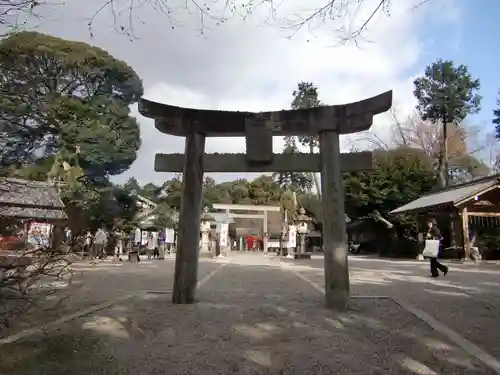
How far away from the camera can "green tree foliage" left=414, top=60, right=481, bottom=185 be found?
31.3 m

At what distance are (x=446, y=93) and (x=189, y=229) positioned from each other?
1125 inches

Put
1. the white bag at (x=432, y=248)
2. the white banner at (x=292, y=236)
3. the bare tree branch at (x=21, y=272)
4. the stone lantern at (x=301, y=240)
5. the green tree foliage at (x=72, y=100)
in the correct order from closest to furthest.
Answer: the bare tree branch at (x=21, y=272)
the green tree foliage at (x=72, y=100)
the white bag at (x=432, y=248)
the stone lantern at (x=301, y=240)
the white banner at (x=292, y=236)

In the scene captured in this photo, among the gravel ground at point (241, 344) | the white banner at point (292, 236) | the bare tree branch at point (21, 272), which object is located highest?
the white banner at point (292, 236)

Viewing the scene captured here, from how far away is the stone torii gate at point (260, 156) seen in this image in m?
7.97

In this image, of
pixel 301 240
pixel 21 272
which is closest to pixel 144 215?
pixel 301 240

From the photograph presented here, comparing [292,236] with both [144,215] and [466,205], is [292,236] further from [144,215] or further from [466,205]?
[144,215]

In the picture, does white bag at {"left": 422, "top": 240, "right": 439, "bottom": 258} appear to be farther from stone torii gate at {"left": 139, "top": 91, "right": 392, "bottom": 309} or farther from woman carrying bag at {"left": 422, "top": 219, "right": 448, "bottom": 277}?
stone torii gate at {"left": 139, "top": 91, "right": 392, "bottom": 309}

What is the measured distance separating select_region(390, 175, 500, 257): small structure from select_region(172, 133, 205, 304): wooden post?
53.8 ft

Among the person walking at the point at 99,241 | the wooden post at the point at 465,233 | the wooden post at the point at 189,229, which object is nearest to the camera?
the wooden post at the point at 189,229

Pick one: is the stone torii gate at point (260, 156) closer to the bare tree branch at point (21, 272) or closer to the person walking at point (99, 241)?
the bare tree branch at point (21, 272)

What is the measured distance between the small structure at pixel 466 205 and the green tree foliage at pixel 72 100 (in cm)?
1683

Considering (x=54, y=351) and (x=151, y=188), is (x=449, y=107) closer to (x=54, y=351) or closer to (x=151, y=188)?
(x=151, y=188)

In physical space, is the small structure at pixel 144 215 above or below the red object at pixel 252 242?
above

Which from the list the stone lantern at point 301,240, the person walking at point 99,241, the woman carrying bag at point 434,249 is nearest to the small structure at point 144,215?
the person walking at point 99,241
